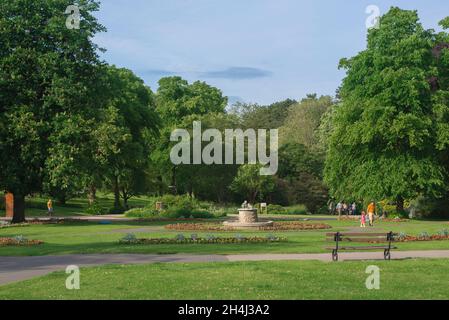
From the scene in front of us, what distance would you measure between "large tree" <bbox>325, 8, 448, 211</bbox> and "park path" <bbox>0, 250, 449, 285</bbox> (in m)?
24.3

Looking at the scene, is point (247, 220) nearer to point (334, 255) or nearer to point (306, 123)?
point (334, 255)

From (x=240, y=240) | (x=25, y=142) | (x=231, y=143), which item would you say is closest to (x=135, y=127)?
(x=231, y=143)

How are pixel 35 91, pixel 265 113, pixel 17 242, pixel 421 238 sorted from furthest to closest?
pixel 265 113 → pixel 35 91 → pixel 421 238 → pixel 17 242

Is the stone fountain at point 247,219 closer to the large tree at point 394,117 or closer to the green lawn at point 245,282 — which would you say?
the large tree at point 394,117

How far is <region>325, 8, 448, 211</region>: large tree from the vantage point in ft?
142

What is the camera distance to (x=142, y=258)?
18.9m

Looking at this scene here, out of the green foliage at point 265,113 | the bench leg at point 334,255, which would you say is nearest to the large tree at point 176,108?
the green foliage at point 265,113

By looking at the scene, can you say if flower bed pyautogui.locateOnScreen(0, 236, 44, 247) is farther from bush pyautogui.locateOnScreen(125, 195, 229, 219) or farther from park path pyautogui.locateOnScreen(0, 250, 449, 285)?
bush pyautogui.locateOnScreen(125, 195, 229, 219)

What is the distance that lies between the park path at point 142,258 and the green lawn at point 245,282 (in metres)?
1.67

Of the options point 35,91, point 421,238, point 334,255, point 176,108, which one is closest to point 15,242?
point 334,255

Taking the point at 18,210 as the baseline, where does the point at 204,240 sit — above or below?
Result: below

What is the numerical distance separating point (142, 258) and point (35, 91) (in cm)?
2293

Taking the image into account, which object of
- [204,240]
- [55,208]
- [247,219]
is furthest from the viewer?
Answer: [55,208]

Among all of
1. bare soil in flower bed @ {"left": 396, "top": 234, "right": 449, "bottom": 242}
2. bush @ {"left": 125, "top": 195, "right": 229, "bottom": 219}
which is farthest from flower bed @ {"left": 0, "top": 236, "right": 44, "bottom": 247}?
bush @ {"left": 125, "top": 195, "right": 229, "bottom": 219}
